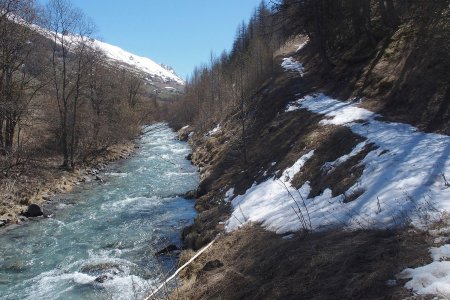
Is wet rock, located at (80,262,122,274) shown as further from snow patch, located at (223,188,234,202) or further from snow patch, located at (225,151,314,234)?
snow patch, located at (223,188,234,202)

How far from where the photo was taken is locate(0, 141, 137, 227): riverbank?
1856 cm

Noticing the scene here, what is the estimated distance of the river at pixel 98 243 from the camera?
443 inches

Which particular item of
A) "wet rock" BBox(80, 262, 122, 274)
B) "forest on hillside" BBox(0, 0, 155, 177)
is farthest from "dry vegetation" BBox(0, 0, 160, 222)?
"wet rock" BBox(80, 262, 122, 274)

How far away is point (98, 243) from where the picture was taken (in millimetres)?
15094

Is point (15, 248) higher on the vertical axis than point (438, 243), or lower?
lower

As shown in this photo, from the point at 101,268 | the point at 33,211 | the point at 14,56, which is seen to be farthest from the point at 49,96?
the point at 101,268

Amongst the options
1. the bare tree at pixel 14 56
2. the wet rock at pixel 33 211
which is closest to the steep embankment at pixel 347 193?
the wet rock at pixel 33 211

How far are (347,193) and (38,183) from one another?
18.8m

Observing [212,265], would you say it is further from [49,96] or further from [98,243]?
[49,96]

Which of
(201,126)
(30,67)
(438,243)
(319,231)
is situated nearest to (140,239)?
(319,231)

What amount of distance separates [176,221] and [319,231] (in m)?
10.1

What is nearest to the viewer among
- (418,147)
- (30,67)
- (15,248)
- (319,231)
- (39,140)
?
(319,231)

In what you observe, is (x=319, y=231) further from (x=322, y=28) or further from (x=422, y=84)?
(x=322, y=28)

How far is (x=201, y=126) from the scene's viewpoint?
53.8 m
